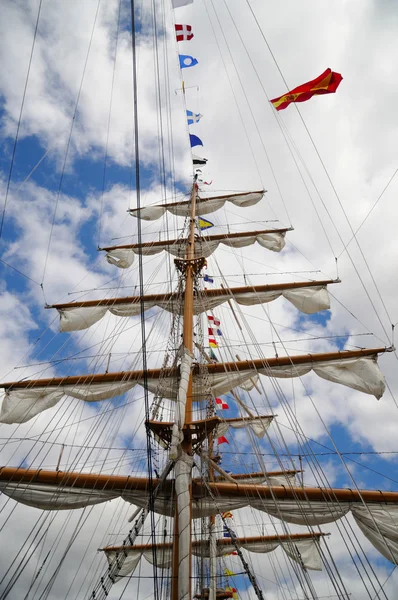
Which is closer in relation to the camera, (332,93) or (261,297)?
(332,93)

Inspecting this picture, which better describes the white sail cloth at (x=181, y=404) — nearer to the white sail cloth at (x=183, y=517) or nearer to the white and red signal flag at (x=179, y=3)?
the white sail cloth at (x=183, y=517)

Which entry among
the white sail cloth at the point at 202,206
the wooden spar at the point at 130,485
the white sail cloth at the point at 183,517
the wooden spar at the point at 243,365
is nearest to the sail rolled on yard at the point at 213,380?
the wooden spar at the point at 243,365

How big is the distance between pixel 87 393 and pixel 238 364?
12.8ft

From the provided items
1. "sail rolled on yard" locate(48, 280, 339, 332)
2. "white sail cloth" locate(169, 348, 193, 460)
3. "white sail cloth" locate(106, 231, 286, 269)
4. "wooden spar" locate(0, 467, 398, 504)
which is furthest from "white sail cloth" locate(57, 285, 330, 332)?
"wooden spar" locate(0, 467, 398, 504)

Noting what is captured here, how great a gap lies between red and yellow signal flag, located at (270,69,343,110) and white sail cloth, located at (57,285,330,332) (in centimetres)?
575

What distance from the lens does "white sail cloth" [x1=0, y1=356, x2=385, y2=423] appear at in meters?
9.26

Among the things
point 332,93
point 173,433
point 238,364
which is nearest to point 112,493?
point 173,433

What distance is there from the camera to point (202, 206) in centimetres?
1656

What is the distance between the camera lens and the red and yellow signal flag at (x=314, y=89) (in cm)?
720

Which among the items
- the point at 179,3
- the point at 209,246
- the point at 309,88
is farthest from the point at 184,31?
the point at 209,246

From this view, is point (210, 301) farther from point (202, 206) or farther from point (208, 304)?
point (202, 206)

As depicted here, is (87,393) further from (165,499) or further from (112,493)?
(165,499)

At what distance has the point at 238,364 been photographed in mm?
9359

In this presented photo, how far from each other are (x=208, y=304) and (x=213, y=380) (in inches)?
132
